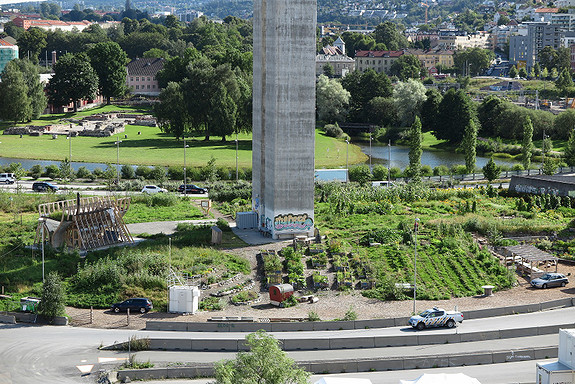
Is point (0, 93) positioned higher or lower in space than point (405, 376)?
higher

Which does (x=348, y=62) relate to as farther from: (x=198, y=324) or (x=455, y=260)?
(x=198, y=324)

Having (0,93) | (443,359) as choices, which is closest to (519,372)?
(443,359)

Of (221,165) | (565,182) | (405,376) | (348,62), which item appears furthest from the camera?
(348,62)

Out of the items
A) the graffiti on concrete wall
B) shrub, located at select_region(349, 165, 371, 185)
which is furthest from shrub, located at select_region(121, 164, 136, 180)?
the graffiti on concrete wall

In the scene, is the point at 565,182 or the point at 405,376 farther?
the point at 565,182

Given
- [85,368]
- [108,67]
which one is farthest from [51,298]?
[108,67]

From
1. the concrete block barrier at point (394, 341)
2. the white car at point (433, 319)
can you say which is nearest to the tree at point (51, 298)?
the concrete block barrier at point (394, 341)

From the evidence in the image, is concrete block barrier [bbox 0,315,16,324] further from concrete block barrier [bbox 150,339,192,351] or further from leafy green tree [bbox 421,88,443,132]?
leafy green tree [bbox 421,88,443,132]

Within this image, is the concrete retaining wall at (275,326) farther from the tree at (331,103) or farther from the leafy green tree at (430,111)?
the tree at (331,103)
